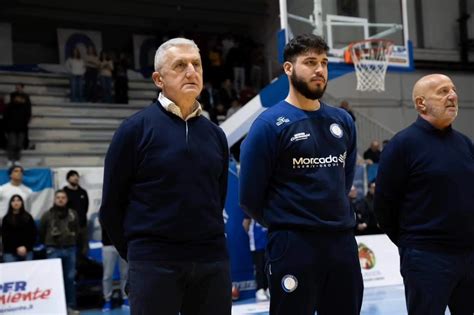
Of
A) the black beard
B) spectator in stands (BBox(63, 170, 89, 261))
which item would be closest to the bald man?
the black beard

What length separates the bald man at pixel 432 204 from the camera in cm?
376

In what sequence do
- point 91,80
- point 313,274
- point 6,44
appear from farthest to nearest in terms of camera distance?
point 6,44, point 91,80, point 313,274

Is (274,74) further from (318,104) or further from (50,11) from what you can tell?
(318,104)

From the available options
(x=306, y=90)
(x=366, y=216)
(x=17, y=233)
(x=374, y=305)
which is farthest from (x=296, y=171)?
(x=366, y=216)

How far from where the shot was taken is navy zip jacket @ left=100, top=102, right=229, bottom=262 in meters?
3.13

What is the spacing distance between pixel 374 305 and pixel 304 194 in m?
6.19

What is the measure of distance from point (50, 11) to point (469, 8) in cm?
1321

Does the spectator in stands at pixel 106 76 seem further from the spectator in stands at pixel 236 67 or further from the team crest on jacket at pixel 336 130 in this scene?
the team crest on jacket at pixel 336 130

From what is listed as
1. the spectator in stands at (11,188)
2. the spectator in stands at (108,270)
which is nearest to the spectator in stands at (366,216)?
the spectator in stands at (108,270)

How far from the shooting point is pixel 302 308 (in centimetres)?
347

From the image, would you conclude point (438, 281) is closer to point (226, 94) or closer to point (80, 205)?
point (80, 205)

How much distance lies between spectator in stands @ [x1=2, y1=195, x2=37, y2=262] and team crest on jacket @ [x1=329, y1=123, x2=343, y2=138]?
25.1ft

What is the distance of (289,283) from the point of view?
3479 millimetres

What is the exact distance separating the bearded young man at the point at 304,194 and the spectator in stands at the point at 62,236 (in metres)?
7.26
